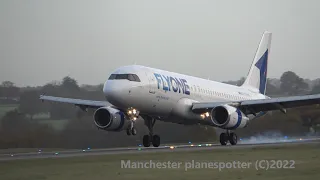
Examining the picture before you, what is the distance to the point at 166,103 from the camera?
3875 centimetres

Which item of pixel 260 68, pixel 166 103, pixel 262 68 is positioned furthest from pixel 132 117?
pixel 262 68

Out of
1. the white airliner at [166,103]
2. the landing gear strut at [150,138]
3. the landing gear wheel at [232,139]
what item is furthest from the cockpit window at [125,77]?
the landing gear wheel at [232,139]

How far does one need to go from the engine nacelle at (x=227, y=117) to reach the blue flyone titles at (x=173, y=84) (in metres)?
2.47

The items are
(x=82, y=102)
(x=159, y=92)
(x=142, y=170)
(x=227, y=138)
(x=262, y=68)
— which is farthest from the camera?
(x=262, y=68)

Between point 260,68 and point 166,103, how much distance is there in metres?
16.6

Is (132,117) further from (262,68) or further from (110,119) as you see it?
(262,68)

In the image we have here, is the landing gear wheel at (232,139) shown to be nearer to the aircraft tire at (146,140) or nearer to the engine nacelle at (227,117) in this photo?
the engine nacelle at (227,117)

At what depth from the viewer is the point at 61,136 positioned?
42.3m

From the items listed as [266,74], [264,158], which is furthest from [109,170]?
[266,74]

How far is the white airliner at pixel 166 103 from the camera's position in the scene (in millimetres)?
36625

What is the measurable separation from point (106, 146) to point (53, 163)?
18374mm

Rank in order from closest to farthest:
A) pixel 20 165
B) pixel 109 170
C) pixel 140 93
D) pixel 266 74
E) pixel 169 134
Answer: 1. pixel 109 170
2. pixel 20 165
3. pixel 140 93
4. pixel 169 134
5. pixel 266 74

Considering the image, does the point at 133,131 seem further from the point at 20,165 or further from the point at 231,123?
the point at 20,165

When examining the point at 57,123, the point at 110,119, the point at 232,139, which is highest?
the point at 110,119
